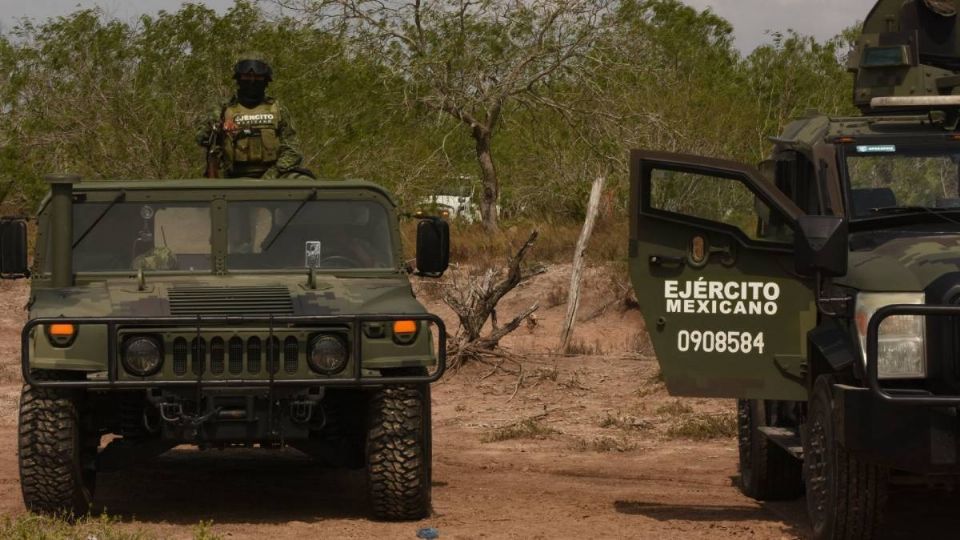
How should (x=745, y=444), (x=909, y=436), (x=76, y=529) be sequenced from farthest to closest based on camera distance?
(x=745, y=444) → (x=76, y=529) → (x=909, y=436)

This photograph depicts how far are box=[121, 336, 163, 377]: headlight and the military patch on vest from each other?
8.59 ft

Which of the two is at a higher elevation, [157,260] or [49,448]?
[157,260]

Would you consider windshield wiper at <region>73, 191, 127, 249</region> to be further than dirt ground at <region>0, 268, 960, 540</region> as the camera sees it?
Yes

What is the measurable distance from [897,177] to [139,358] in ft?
11.6

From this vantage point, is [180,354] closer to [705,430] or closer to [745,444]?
[745,444]

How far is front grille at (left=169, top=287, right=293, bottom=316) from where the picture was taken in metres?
8.02

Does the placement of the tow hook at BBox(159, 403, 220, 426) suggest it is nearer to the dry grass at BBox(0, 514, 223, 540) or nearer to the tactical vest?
the dry grass at BBox(0, 514, 223, 540)

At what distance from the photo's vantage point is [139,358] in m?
7.84

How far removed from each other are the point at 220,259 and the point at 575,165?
15.4 m

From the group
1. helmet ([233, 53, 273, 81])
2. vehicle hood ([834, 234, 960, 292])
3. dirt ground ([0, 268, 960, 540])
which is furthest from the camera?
helmet ([233, 53, 273, 81])

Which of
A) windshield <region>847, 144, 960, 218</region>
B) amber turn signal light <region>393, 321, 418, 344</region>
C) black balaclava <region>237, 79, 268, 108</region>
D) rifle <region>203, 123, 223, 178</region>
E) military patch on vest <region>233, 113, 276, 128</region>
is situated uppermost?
black balaclava <region>237, 79, 268, 108</region>

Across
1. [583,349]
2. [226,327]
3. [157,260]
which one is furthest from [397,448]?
[583,349]

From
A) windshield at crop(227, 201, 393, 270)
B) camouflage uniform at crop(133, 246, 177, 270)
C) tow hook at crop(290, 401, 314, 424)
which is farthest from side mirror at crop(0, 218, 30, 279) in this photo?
tow hook at crop(290, 401, 314, 424)

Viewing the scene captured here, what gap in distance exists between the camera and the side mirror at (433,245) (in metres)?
9.06
